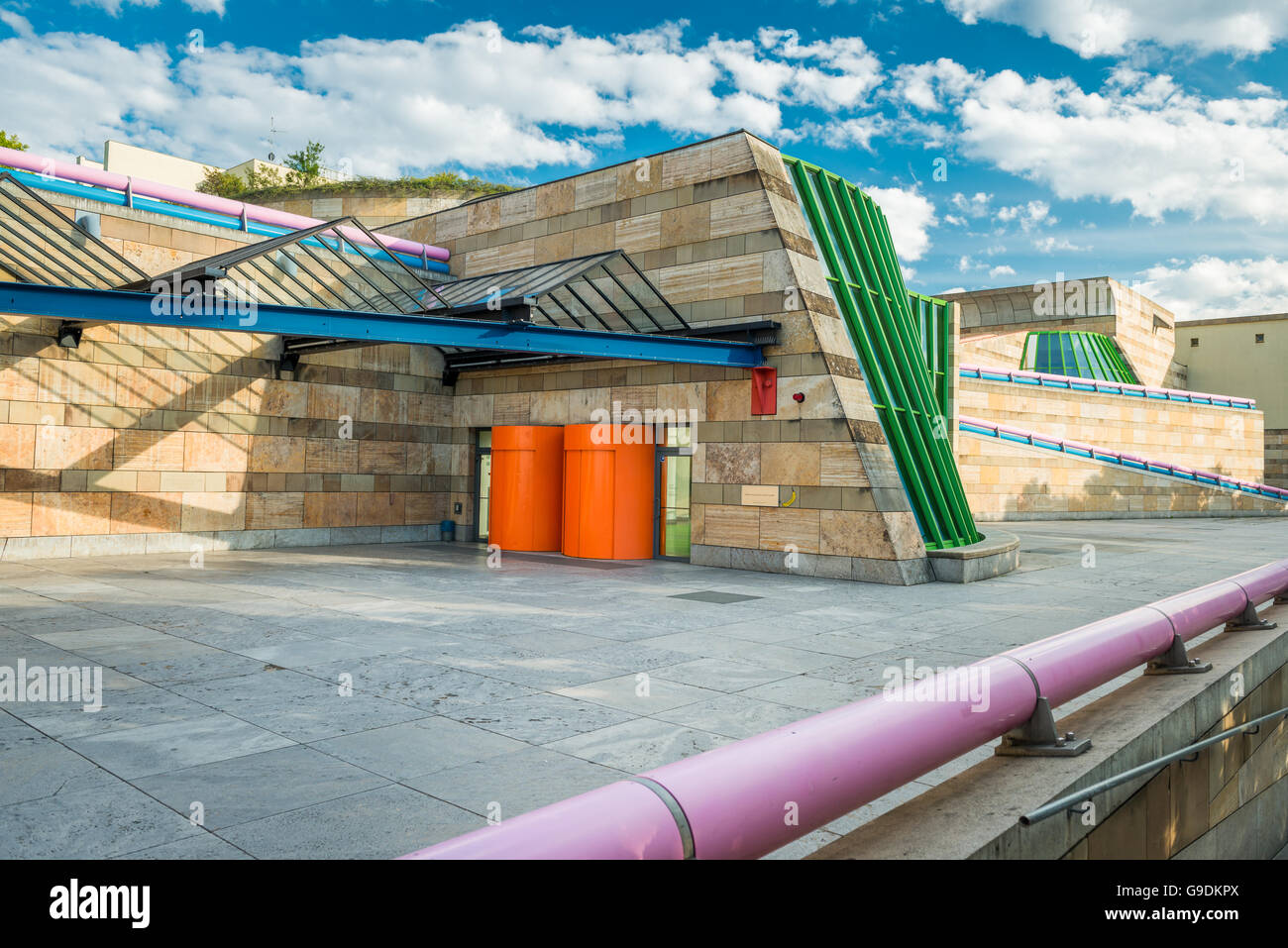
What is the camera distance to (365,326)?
1209cm

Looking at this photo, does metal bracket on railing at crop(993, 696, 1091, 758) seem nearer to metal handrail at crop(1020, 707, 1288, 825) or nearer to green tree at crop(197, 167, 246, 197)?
metal handrail at crop(1020, 707, 1288, 825)

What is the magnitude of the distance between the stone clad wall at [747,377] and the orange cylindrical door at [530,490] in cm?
85

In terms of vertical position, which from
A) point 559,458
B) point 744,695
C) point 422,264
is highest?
point 422,264

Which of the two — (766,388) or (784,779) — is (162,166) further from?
(784,779)

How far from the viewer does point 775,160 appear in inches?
607

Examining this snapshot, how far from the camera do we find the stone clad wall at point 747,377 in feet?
46.0

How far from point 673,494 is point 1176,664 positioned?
10.4 metres

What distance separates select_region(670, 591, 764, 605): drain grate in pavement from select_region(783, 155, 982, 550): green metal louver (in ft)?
13.6

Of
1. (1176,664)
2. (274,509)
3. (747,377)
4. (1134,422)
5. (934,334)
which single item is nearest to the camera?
(1176,664)

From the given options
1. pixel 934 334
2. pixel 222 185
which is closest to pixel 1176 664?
pixel 934 334

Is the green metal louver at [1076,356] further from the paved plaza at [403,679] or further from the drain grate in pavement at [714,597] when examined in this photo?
the drain grate in pavement at [714,597]
